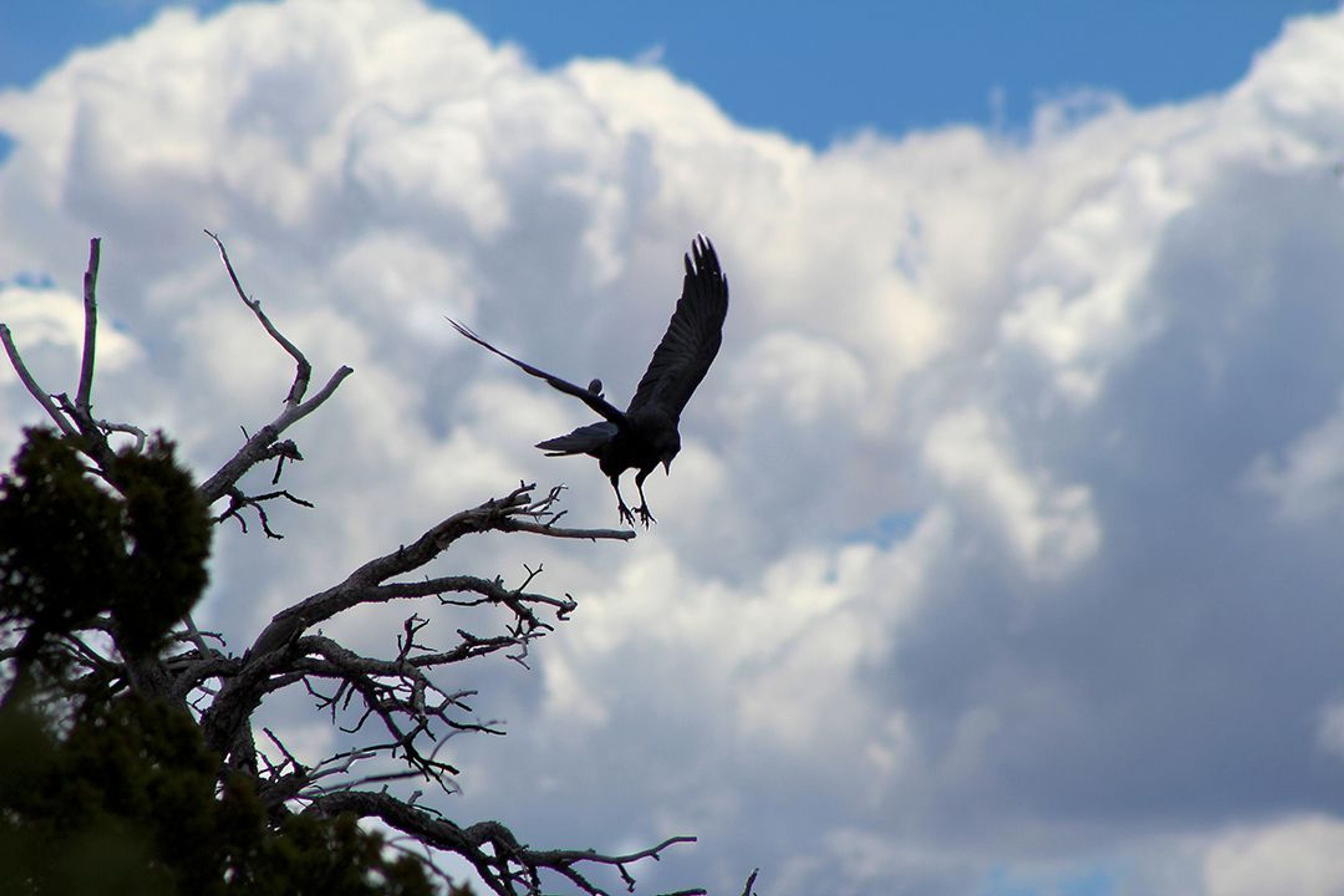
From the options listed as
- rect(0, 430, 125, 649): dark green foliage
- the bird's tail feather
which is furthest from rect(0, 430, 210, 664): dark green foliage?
the bird's tail feather

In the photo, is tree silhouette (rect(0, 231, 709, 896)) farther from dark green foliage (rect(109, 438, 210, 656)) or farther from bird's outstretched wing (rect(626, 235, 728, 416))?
bird's outstretched wing (rect(626, 235, 728, 416))

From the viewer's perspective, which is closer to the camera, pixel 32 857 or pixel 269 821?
pixel 32 857

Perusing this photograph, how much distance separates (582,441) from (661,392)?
2.16 metres

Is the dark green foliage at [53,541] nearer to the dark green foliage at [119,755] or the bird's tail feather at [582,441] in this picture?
the dark green foliage at [119,755]

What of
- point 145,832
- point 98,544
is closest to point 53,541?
point 98,544

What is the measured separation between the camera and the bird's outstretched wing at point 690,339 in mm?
13938

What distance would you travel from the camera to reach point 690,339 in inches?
579

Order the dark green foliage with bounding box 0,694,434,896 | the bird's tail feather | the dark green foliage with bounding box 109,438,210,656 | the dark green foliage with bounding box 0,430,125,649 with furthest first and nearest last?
the bird's tail feather < the dark green foliage with bounding box 109,438,210,656 < the dark green foliage with bounding box 0,430,125,649 < the dark green foliage with bounding box 0,694,434,896

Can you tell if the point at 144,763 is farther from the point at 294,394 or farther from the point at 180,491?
the point at 294,394

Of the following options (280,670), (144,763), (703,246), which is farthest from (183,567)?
(703,246)

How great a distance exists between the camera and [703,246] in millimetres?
14969

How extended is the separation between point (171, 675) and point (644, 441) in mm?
3976

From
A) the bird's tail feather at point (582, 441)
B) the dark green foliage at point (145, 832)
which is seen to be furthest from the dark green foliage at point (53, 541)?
the bird's tail feather at point (582, 441)

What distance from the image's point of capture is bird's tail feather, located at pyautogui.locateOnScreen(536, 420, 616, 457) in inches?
457
